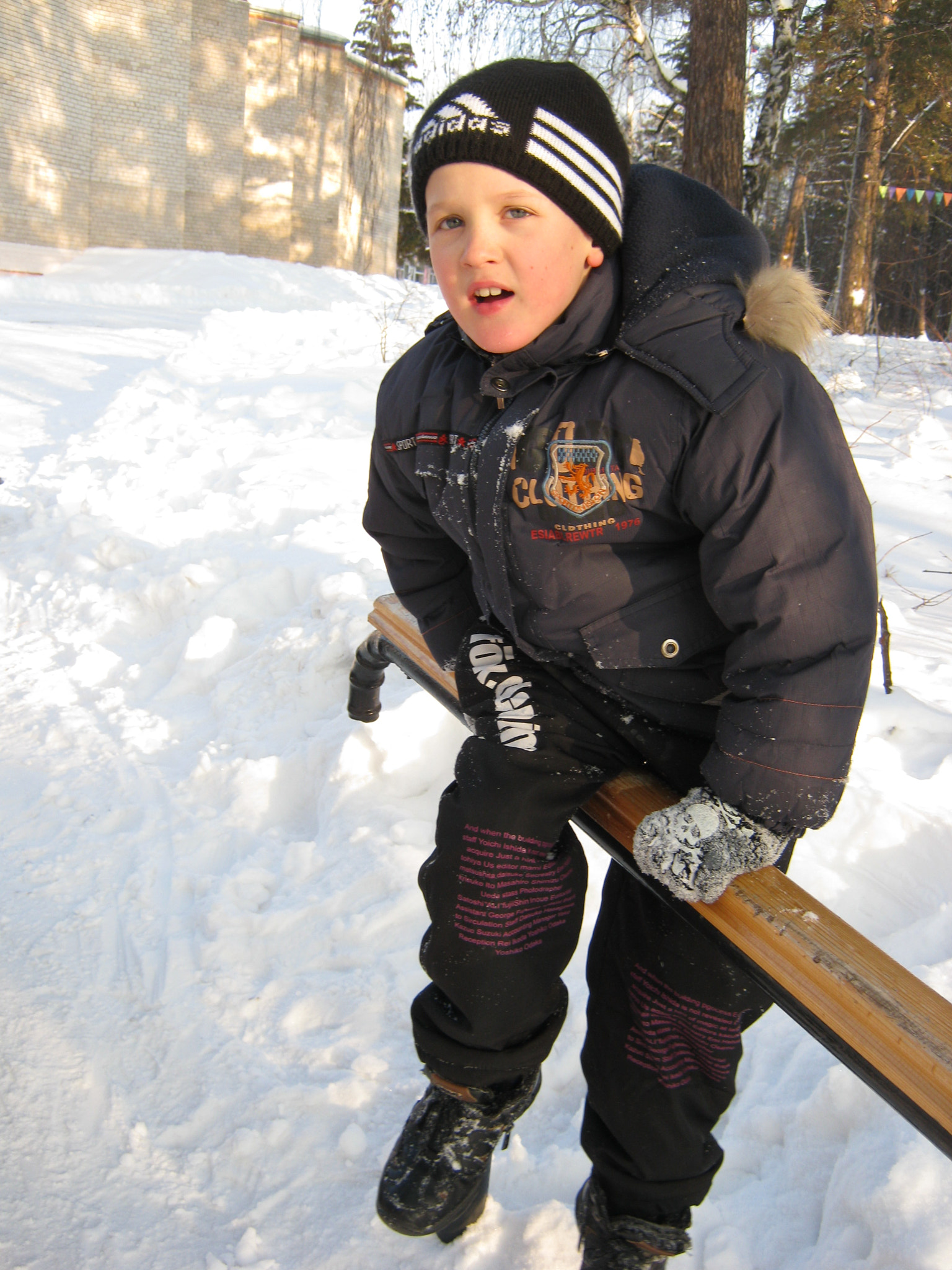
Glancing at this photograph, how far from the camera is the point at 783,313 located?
4.26 feet

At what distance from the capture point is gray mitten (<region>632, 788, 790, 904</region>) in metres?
1.24

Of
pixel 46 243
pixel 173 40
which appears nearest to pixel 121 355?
pixel 46 243

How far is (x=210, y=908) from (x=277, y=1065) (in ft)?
1.51

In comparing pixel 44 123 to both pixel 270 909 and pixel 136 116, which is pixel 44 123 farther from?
pixel 270 909

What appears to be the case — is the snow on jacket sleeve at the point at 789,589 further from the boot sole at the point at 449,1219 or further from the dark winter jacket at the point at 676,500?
the boot sole at the point at 449,1219

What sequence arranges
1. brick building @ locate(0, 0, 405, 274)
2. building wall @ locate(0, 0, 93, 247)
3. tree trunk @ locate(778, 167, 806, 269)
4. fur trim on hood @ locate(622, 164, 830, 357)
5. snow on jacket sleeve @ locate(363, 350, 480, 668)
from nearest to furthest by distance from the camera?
1. fur trim on hood @ locate(622, 164, 830, 357)
2. snow on jacket sleeve @ locate(363, 350, 480, 668)
3. building wall @ locate(0, 0, 93, 247)
4. brick building @ locate(0, 0, 405, 274)
5. tree trunk @ locate(778, 167, 806, 269)

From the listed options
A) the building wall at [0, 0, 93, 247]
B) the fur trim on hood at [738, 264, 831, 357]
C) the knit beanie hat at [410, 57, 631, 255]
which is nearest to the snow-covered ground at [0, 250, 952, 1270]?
the fur trim on hood at [738, 264, 831, 357]

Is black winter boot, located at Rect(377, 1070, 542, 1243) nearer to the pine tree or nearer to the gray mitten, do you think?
the gray mitten

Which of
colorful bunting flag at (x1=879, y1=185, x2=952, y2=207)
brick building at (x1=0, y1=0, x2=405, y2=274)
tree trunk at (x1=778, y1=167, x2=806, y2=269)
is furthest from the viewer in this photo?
tree trunk at (x1=778, y1=167, x2=806, y2=269)

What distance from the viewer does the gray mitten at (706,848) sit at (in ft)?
4.08

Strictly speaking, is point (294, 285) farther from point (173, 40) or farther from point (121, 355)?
point (121, 355)

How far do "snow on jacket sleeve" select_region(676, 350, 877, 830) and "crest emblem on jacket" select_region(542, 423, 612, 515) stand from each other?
146 millimetres

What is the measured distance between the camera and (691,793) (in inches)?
52.3

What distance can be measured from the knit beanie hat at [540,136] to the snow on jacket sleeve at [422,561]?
44 cm
